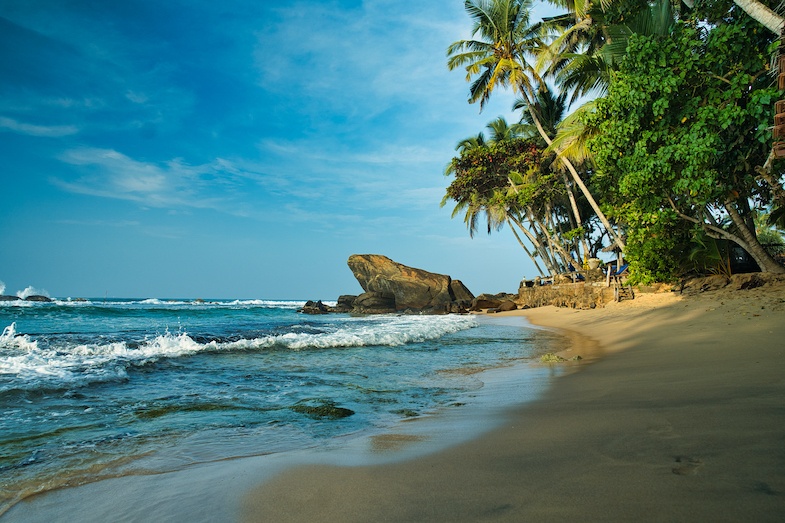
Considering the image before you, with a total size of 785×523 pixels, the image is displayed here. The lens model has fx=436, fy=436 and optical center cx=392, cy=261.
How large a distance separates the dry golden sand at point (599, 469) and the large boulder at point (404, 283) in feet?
107

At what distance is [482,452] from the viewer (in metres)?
2.50

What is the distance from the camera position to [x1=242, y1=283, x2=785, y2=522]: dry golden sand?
63.6 inches

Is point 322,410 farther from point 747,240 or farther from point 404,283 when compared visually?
point 404,283

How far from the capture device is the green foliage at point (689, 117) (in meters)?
8.76

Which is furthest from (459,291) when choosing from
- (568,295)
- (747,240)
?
(747,240)

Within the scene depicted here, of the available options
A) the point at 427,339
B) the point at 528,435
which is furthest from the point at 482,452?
the point at 427,339

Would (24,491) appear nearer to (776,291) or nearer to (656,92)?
(656,92)

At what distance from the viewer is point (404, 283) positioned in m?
37.4

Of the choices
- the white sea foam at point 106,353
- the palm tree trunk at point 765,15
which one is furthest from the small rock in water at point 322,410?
the palm tree trunk at point 765,15

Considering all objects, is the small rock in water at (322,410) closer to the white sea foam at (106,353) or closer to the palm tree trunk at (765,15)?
the white sea foam at (106,353)

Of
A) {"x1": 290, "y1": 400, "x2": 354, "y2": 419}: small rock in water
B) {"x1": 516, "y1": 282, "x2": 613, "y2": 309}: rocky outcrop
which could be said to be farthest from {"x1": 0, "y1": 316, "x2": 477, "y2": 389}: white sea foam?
{"x1": 516, "y1": 282, "x2": 613, "y2": 309}: rocky outcrop

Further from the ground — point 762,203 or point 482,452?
point 762,203

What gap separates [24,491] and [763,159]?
43.4 feet

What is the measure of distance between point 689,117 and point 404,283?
28.7 meters
